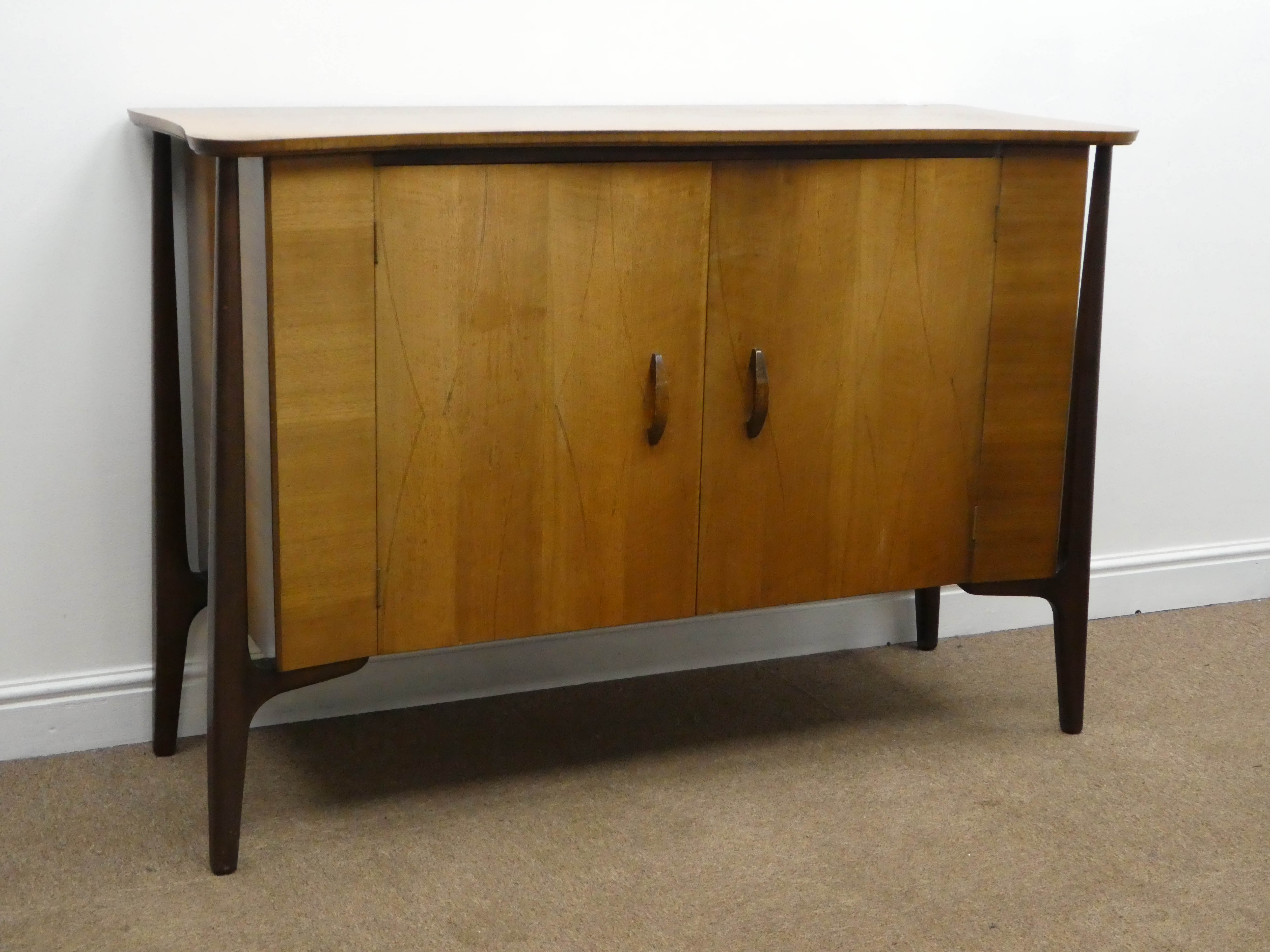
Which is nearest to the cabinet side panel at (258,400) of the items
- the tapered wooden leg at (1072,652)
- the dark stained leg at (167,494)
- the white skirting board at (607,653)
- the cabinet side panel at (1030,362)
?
the dark stained leg at (167,494)

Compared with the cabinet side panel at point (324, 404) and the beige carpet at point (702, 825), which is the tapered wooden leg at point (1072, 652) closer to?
the beige carpet at point (702, 825)

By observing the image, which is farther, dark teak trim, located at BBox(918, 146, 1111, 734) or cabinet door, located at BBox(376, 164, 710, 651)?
dark teak trim, located at BBox(918, 146, 1111, 734)

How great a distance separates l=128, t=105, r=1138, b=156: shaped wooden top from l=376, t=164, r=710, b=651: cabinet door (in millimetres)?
41

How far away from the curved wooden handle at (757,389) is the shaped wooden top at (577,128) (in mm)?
247

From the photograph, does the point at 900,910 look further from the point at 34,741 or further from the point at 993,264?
the point at 34,741

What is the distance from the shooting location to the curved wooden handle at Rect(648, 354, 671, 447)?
1.62 m

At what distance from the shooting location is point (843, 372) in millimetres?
1721

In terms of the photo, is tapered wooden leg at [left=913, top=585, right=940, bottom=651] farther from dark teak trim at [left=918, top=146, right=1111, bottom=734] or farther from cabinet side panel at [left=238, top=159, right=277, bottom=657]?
cabinet side panel at [left=238, top=159, right=277, bottom=657]

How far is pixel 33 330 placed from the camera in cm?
176

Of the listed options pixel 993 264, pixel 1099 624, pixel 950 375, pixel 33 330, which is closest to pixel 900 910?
pixel 950 375

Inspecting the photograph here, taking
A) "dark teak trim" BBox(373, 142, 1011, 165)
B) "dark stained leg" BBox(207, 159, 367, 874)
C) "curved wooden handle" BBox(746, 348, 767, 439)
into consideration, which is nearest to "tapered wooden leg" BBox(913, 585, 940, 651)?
"curved wooden handle" BBox(746, 348, 767, 439)

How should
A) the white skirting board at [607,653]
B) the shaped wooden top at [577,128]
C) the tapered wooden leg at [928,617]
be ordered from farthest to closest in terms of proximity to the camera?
the tapered wooden leg at [928,617], the white skirting board at [607,653], the shaped wooden top at [577,128]

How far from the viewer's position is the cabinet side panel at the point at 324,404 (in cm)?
144

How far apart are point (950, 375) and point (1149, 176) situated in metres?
0.76
